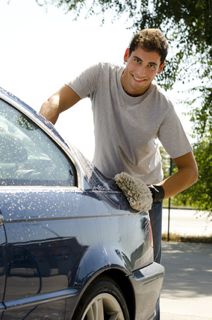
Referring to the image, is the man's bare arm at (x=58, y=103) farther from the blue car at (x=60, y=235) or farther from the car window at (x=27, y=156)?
the car window at (x=27, y=156)

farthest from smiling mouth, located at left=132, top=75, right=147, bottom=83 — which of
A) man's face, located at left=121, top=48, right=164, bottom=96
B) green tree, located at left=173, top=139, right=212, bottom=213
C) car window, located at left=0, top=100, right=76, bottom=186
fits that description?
green tree, located at left=173, top=139, right=212, bottom=213

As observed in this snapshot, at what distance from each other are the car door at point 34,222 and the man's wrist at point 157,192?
3.40ft

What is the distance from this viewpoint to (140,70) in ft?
17.5

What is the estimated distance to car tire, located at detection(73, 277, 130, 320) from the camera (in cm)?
427

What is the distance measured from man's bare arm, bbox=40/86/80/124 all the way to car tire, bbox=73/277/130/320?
1.21m

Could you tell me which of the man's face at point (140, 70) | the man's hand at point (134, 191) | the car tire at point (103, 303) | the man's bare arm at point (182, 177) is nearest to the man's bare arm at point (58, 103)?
the man's face at point (140, 70)

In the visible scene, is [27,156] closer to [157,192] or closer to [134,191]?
[134,191]

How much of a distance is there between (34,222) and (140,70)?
5.92 feet

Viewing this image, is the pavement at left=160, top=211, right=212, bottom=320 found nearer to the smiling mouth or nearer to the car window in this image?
the smiling mouth

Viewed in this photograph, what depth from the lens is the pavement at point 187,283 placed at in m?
8.24

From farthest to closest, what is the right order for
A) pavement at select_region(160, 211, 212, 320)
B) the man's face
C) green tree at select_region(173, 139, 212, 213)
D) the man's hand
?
1. green tree at select_region(173, 139, 212, 213)
2. pavement at select_region(160, 211, 212, 320)
3. the man's face
4. the man's hand

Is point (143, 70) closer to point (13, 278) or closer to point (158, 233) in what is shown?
point (158, 233)

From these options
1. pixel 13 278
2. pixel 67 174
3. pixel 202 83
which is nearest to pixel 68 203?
pixel 67 174

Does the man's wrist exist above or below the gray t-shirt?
below
